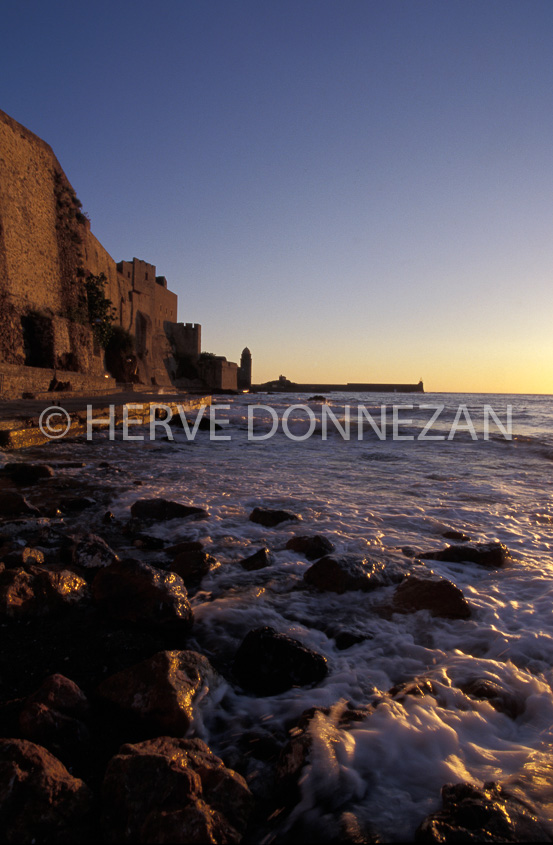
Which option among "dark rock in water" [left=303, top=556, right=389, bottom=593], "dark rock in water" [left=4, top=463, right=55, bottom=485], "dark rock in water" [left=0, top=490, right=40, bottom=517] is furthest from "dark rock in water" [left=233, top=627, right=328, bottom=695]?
"dark rock in water" [left=4, top=463, right=55, bottom=485]

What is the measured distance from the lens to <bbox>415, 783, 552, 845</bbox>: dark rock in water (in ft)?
3.31

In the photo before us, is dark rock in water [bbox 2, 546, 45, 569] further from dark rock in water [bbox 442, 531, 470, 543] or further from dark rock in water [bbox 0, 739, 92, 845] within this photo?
dark rock in water [bbox 442, 531, 470, 543]

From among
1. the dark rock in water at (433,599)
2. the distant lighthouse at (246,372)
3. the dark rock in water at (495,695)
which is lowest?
the dark rock in water at (495,695)

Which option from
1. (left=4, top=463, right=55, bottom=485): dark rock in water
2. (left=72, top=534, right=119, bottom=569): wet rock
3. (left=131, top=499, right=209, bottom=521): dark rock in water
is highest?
(left=4, top=463, right=55, bottom=485): dark rock in water

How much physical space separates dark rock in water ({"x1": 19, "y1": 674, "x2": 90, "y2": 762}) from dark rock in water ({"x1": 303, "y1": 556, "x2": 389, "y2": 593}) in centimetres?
139

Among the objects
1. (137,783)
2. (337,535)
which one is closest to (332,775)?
(137,783)

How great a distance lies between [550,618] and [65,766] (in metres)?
2.07

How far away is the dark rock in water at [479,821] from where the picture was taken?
101 centimetres

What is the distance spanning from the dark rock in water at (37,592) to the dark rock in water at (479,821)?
1.59 metres

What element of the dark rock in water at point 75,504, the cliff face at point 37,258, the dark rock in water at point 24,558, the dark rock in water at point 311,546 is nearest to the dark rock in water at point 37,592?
the dark rock in water at point 24,558

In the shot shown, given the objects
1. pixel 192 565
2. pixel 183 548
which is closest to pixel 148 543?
pixel 183 548

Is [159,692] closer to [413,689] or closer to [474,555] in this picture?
[413,689]

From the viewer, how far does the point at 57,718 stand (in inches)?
50.8

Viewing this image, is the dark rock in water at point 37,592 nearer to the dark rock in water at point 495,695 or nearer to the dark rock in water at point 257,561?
the dark rock in water at point 257,561
